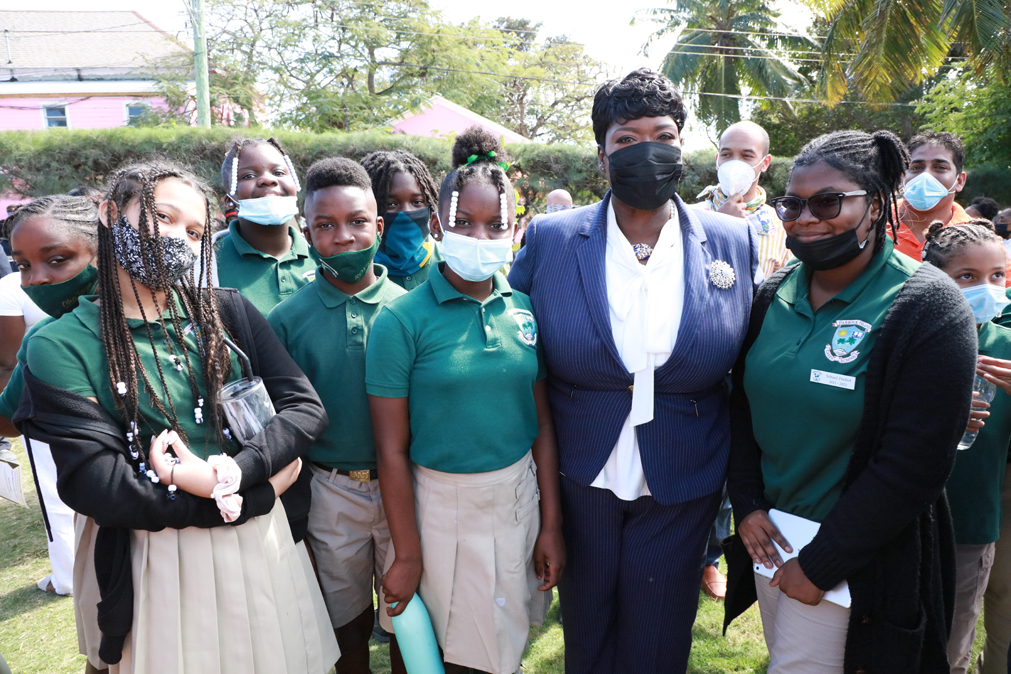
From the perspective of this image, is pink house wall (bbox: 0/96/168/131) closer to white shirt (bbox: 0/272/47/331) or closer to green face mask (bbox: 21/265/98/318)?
white shirt (bbox: 0/272/47/331)

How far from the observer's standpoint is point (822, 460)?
203 cm

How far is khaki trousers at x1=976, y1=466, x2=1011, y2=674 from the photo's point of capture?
8.54 feet

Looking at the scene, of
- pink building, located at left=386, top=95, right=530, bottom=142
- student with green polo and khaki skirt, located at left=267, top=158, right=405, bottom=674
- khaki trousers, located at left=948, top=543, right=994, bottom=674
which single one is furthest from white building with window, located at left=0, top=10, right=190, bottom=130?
khaki trousers, located at left=948, top=543, right=994, bottom=674

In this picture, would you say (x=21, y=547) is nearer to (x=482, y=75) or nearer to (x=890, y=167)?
(x=890, y=167)

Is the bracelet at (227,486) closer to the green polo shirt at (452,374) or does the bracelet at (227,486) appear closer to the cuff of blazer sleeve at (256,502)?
the cuff of blazer sleeve at (256,502)

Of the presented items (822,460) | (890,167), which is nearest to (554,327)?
(822,460)

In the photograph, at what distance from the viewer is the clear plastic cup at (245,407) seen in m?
2.01

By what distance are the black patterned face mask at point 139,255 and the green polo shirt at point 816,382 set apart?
1.85 meters

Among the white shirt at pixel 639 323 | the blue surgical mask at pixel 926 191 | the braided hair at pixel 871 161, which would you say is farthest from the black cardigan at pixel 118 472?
the blue surgical mask at pixel 926 191

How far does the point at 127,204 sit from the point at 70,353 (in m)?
0.47

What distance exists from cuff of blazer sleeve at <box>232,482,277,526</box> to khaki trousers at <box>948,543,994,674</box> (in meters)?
2.41

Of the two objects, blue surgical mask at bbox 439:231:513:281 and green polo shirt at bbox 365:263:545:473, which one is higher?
blue surgical mask at bbox 439:231:513:281

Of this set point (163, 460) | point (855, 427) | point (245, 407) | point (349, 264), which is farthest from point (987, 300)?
point (163, 460)

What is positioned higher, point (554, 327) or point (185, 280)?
point (185, 280)
